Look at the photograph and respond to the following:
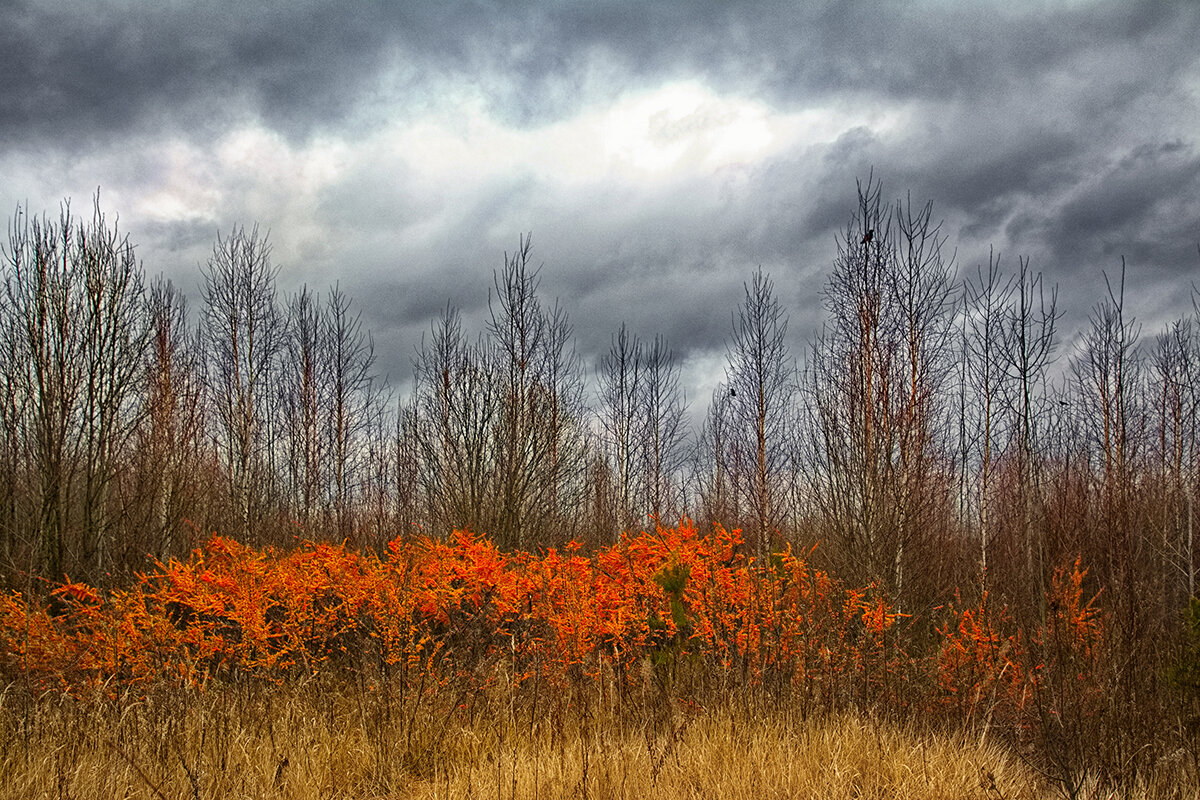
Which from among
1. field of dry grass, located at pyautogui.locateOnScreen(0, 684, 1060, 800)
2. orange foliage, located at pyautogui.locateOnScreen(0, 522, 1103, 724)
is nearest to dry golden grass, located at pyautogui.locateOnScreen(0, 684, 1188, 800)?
field of dry grass, located at pyautogui.locateOnScreen(0, 684, 1060, 800)

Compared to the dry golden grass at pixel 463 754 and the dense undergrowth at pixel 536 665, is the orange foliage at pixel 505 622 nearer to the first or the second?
the dense undergrowth at pixel 536 665

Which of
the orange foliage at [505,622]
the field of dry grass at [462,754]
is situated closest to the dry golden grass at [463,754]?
the field of dry grass at [462,754]

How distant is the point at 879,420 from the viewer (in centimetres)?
850

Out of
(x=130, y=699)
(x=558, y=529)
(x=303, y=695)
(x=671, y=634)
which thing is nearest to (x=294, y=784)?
(x=303, y=695)

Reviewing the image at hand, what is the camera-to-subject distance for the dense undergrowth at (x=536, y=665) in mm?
4844

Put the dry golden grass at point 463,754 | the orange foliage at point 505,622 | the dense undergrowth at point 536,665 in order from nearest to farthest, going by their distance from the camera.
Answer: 1. the dry golden grass at point 463,754
2. the dense undergrowth at point 536,665
3. the orange foliage at point 505,622

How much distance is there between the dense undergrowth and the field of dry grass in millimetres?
39

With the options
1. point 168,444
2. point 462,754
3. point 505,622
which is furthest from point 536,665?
point 168,444

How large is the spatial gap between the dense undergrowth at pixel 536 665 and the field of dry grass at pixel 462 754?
0.04 metres

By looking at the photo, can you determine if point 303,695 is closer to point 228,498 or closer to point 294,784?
point 294,784

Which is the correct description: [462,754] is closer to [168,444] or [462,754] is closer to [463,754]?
[463,754]

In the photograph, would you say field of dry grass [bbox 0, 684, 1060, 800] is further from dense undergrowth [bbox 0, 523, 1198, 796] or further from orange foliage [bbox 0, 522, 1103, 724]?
orange foliage [bbox 0, 522, 1103, 724]

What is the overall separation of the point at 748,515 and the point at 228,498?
347 inches

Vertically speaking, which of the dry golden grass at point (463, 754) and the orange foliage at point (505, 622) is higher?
the orange foliage at point (505, 622)
